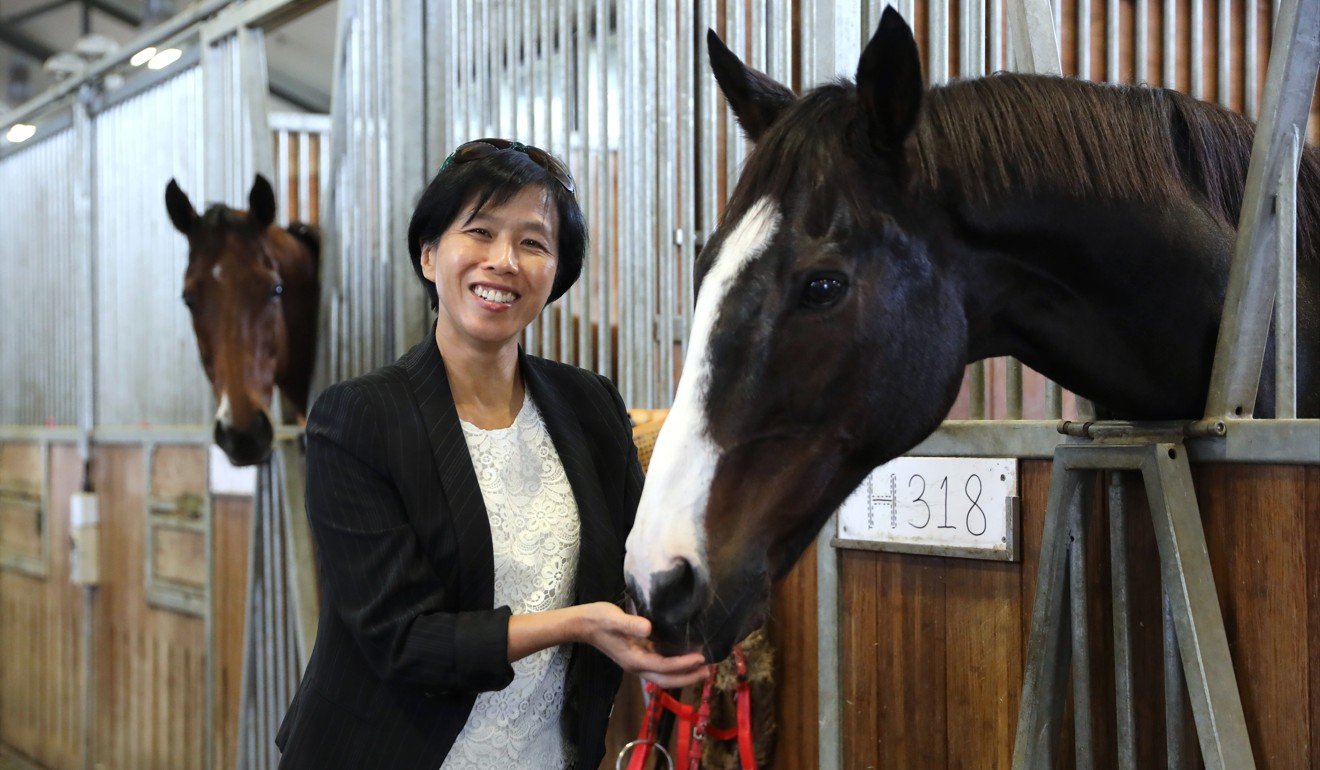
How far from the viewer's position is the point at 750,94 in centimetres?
114

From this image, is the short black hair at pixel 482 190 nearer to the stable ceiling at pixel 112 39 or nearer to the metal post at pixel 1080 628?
the metal post at pixel 1080 628

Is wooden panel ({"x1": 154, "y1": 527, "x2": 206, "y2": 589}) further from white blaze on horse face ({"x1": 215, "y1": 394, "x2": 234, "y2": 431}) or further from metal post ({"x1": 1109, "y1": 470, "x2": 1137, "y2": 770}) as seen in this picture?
metal post ({"x1": 1109, "y1": 470, "x2": 1137, "y2": 770})

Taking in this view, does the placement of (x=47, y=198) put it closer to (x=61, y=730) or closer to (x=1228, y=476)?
(x=61, y=730)

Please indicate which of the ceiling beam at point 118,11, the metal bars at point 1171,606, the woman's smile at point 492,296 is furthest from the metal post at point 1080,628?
the ceiling beam at point 118,11

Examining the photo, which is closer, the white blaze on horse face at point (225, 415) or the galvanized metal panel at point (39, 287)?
the white blaze on horse face at point (225, 415)

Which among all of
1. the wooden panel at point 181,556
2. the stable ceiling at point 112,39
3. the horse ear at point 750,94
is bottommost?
the wooden panel at point 181,556

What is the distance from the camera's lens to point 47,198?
14.8 ft

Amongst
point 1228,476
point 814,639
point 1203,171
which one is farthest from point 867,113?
point 814,639

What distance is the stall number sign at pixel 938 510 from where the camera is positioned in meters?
1.35

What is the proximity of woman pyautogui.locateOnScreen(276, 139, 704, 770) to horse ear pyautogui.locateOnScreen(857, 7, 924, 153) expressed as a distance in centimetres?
43

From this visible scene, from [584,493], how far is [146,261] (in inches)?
122

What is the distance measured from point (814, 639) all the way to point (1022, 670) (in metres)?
0.39

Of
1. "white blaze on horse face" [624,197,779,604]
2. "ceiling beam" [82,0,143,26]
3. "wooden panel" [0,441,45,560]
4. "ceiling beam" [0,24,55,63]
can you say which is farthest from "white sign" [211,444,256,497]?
"ceiling beam" [0,24,55,63]

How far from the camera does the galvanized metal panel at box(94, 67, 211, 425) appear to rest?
11.6 ft
